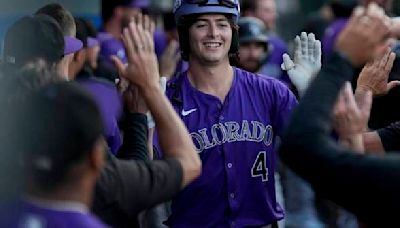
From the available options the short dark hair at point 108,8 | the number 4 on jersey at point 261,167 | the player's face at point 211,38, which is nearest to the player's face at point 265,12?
the short dark hair at point 108,8

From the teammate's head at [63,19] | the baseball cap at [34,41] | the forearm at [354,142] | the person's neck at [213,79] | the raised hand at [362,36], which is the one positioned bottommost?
the person's neck at [213,79]

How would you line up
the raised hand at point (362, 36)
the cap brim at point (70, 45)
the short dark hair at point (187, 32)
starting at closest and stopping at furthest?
1. the raised hand at point (362, 36)
2. the cap brim at point (70, 45)
3. the short dark hair at point (187, 32)

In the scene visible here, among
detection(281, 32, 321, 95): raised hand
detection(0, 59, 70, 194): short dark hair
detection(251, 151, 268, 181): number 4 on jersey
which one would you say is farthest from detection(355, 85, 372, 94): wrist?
detection(0, 59, 70, 194): short dark hair

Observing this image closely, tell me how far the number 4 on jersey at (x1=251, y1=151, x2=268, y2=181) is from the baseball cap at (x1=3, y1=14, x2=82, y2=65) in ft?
4.08

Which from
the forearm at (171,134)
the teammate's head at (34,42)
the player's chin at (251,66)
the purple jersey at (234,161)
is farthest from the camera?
the player's chin at (251,66)

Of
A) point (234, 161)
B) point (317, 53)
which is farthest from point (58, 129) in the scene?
point (317, 53)

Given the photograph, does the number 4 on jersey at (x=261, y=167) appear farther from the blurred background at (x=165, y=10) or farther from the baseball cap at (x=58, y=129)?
the baseball cap at (x=58, y=129)

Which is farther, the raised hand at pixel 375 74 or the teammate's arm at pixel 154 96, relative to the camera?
the raised hand at pixel 375 74

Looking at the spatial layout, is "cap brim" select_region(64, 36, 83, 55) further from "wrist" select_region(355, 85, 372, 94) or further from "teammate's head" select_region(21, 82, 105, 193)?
"teammate's head" select_region(21, 82, 105, 193)

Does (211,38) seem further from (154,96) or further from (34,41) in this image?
(154,96)

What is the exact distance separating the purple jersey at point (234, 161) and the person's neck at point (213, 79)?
12 centimetres

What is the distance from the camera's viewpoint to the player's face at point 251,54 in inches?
348

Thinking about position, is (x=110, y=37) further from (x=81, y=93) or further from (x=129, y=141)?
Answer: (x=81, y=93)

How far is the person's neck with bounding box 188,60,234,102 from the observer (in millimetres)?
5969
